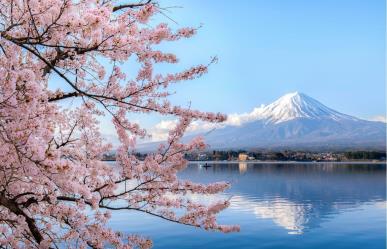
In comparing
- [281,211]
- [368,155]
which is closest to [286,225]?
[281,211]

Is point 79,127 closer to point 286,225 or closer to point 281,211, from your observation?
point 286,225

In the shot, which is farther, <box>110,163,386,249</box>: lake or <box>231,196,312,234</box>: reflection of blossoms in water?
<box>231,196,312,234</box>: reflection of blossoms in water

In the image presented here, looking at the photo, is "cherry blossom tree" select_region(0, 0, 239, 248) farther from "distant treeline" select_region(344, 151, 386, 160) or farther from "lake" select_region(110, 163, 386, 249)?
"distant treeline" select_region(344, 151, 386, 160)

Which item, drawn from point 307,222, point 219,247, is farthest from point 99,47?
point 307,222

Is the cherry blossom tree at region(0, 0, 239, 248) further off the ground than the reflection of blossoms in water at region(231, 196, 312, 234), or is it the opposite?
the cherry blossom tree at region(0, 0, 239, 248)

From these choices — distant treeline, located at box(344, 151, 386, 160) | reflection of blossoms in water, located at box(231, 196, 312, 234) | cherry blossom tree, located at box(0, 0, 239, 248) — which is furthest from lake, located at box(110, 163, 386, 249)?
distant treeline, located at box(344, 151, 386, 160)

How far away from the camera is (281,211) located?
3988 centimetres

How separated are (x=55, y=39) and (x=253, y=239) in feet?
81.0

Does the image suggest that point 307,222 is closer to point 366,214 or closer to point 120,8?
point 366,214

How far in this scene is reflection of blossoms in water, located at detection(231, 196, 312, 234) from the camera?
3311 centimetres

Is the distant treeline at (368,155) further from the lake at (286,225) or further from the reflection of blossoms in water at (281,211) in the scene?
the reflection of blossoms in water at (281,211)

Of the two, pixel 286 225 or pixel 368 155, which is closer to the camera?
pixel 286 225

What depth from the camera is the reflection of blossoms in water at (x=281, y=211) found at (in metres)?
33.1

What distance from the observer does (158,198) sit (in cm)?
552
